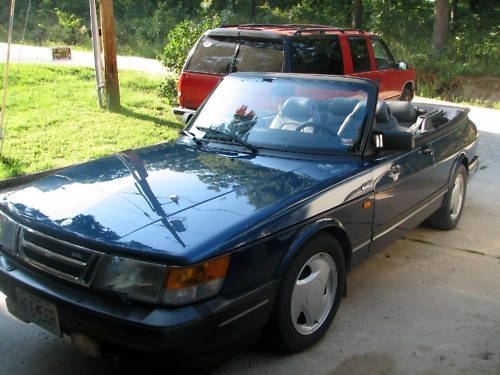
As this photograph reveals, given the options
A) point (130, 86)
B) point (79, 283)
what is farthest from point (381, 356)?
point (130, 86)

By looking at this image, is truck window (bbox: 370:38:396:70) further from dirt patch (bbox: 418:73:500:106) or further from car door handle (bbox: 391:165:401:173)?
dirt patch (bbox: 418:73:500:106)

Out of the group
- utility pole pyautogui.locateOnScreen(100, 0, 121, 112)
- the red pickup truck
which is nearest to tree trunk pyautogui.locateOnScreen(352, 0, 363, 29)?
the red pickup truck

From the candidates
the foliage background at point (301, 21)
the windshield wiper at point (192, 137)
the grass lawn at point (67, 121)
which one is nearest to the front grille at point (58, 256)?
the windshield wiper at point (192, 137)

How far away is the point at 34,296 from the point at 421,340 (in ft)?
7.61

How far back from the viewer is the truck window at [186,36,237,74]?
774cm

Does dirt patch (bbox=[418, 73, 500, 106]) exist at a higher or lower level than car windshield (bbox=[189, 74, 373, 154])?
lower

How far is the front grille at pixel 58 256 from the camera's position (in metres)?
2.73

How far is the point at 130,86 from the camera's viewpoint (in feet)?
40.8

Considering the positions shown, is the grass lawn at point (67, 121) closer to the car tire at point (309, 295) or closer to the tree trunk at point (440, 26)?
the car tire at point (309, 295)

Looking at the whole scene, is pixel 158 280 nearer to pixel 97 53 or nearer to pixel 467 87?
pixel 97 53

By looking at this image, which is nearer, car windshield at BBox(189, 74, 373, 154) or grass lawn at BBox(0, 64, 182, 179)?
car windshield at BBox(189, 74, 373, 154)

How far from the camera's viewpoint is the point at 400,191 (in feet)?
13.8

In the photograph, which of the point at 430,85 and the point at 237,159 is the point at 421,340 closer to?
the point at 237,159

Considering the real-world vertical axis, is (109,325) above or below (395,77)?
below
